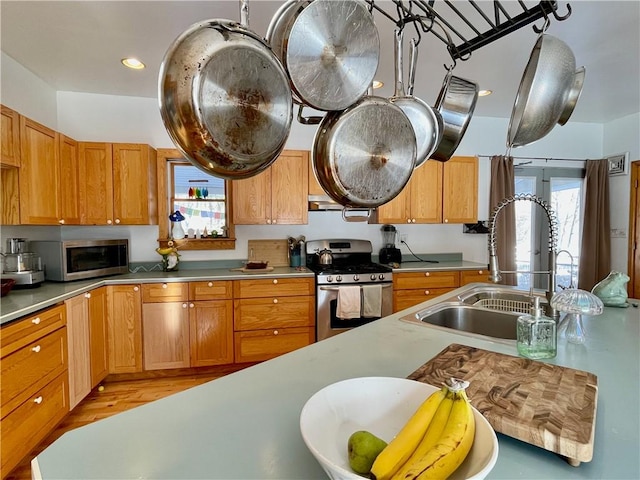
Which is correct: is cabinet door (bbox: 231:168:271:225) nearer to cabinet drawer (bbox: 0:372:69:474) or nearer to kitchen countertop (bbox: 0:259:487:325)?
kitchen countertop (bbox: 0:259:487:325)

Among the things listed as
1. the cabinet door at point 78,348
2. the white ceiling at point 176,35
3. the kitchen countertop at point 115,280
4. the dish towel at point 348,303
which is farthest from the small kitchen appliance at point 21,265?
the dish towel at point 348,303

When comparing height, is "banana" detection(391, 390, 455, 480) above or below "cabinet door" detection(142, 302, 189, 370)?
above

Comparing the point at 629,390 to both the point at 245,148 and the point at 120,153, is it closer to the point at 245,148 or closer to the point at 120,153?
the point at 245,148

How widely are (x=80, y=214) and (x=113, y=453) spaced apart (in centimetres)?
281

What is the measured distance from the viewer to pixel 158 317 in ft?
9.10

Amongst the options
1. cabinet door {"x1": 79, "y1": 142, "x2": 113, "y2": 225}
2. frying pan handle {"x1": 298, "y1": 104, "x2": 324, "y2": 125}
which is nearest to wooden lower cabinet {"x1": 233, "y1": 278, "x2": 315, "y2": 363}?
cabinet door {"x1": 79, "y1": 142, "x2": 113, "y2": 225}

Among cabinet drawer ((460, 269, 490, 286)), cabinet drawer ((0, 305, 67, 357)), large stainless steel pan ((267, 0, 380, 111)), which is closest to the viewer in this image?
large stainless steel pan ((267, 0, 380, 111))

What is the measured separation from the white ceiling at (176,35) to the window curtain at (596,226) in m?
1.04

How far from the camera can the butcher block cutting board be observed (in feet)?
2.07

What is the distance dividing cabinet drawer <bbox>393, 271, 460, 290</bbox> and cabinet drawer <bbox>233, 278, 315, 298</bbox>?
0.88m

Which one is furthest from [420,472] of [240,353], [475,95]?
[240,353]

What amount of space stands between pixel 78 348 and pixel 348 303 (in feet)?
6.96

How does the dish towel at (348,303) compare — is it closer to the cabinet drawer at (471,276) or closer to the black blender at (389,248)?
→ the black blender at (389,248)

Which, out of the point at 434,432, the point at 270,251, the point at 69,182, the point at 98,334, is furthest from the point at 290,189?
the point at 434,432
